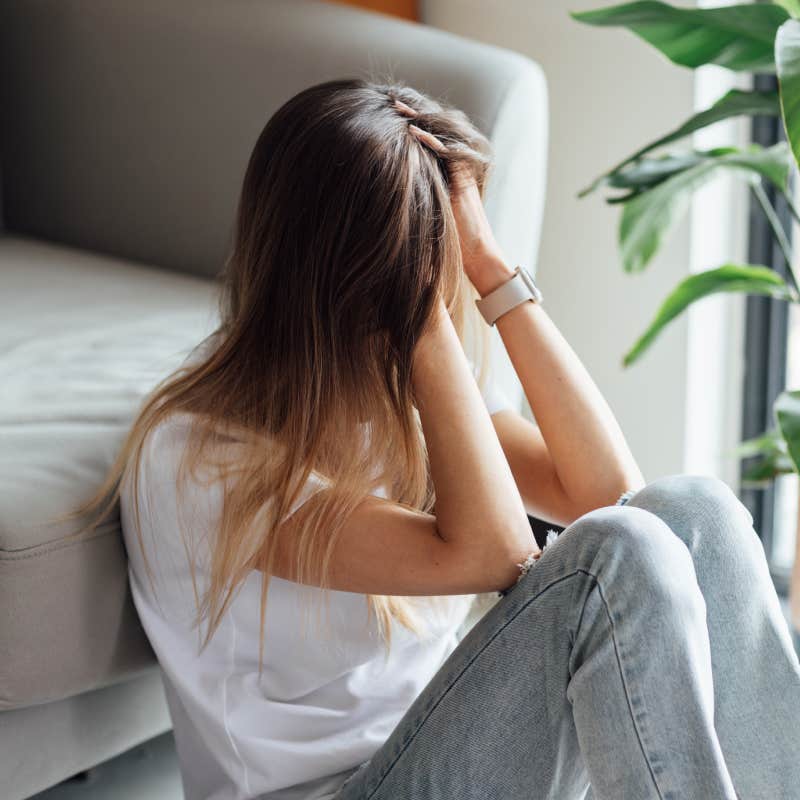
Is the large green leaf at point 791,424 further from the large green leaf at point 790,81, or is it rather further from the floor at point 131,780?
the floor at point 131,780

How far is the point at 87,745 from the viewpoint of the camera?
1.12 metres

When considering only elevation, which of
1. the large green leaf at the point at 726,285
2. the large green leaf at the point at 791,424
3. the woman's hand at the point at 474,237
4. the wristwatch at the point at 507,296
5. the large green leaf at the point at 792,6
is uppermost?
the large green leaf at the point at 792,6

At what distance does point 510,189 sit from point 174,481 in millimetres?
661

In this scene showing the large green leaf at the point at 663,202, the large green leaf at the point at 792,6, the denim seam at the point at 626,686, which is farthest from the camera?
the large green leaf at the point at 663,202

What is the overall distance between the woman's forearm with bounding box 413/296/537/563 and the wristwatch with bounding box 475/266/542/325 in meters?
0.13

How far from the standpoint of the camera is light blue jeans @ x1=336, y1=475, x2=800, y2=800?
83cm

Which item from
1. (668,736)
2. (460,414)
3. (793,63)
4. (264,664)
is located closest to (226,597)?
(264,664)

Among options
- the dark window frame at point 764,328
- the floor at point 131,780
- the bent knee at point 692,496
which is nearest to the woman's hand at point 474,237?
the bent knee at point 692,496

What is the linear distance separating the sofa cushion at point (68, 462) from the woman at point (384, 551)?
0.16ft

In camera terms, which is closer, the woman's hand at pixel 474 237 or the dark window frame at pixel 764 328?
the woman's hand at pixel 474 237

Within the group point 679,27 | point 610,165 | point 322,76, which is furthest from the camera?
point 610,165

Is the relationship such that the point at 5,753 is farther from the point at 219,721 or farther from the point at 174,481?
the point at 174,481

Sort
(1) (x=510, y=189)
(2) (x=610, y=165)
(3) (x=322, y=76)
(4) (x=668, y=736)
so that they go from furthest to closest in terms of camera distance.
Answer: (2) (x=610, y=165) < (3) (x=322, y=76) < (1) (x=510, y=189) < (4) (x=668, y=736)

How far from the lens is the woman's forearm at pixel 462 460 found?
3.06 feet
